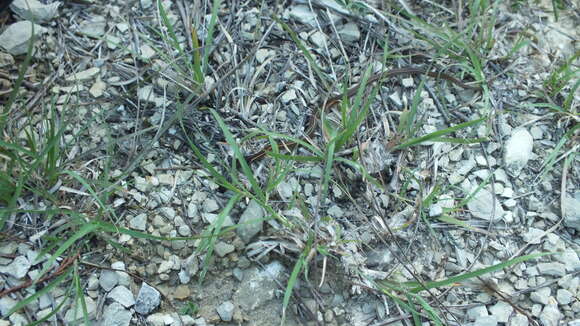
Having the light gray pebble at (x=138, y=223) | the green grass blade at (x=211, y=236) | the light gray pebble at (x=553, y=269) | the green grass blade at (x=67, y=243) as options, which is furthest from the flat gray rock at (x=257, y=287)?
the light gray pebble at (x=553, y=269)

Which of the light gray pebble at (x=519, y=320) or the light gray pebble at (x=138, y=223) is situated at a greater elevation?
the light gray pebble at (x=138, y=223)

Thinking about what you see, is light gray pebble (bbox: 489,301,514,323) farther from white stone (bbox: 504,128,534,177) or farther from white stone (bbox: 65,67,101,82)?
white stone (bbox: 65,67,101,82)

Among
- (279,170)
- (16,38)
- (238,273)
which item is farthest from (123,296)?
(16,38)

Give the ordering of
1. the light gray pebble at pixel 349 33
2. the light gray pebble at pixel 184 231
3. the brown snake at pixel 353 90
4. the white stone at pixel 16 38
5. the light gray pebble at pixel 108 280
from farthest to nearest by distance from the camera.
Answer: the light gray pebble at pixel 349 33
the white stone at pixel 16 38
the brown snake at pixel 353 90
the light gray pebble at pixel 184 231
the light gray pebble at pixel 108 280

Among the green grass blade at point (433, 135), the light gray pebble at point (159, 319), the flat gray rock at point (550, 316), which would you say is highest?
the green grass blade at point (433, 135)

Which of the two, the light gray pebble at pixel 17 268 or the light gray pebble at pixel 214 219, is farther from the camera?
the light gray pebble at pixel 214 219

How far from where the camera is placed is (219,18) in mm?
2227

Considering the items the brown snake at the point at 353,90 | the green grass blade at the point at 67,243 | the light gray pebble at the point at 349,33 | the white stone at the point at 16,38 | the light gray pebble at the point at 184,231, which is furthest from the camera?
the light gray pebble at the point at 349,33

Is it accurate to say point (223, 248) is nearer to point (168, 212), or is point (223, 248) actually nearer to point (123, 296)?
point (168, 212)

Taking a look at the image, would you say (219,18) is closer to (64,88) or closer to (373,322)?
(64,88)

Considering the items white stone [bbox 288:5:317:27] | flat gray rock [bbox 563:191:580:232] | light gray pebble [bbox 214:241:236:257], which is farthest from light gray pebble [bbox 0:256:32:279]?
flat gray rock [bbox 563:191:580:232]

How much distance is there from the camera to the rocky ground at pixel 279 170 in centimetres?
178

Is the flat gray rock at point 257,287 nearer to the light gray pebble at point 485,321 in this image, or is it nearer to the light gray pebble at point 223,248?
the light gray pebble at point 223,248

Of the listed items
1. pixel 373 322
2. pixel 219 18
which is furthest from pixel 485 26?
pixel 373 322
